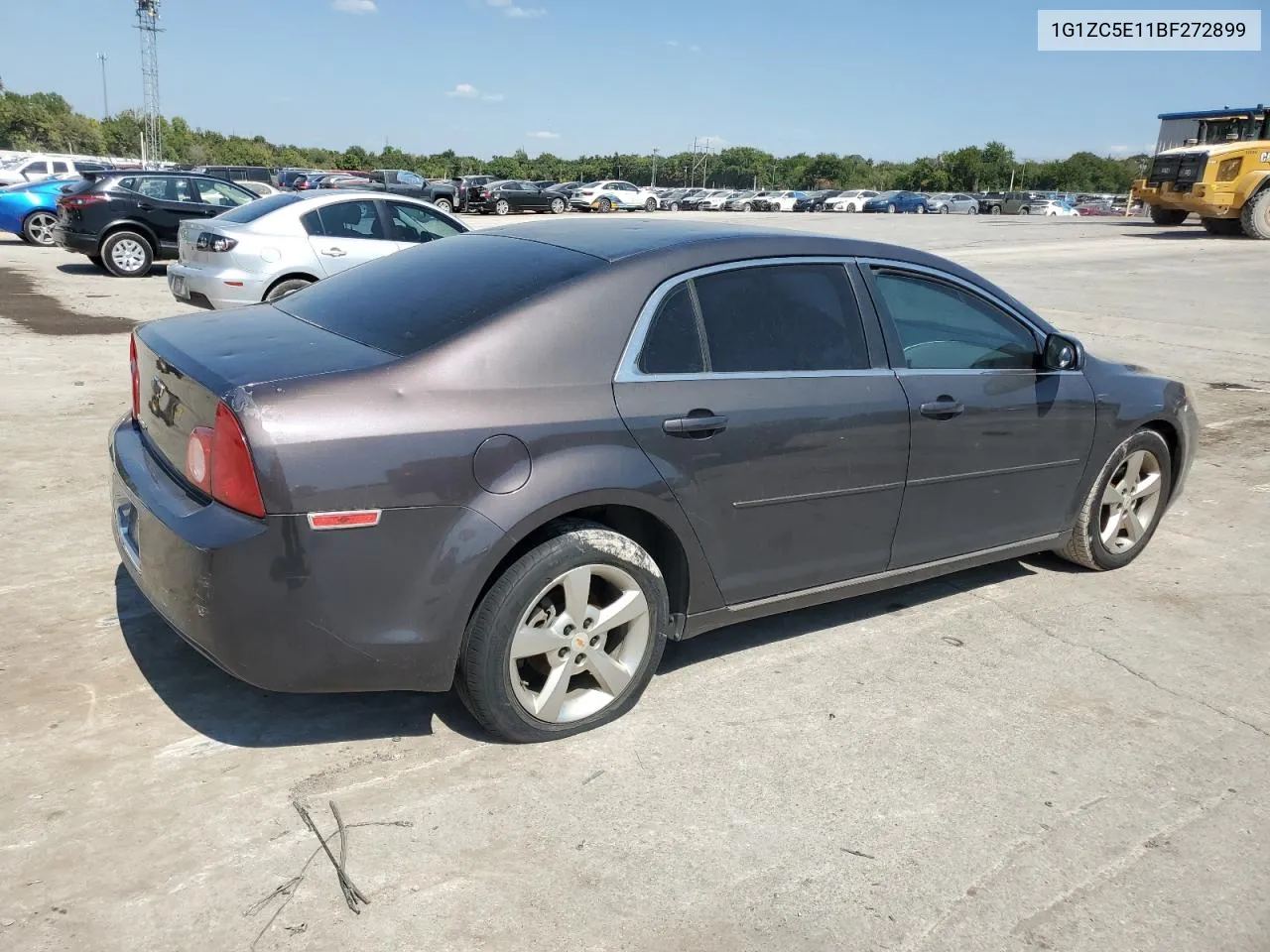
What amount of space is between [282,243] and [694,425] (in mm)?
7515

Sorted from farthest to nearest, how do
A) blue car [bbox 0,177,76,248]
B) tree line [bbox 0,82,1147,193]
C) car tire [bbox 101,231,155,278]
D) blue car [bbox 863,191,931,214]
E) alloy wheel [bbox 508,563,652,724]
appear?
tree line [bbox 0,82,1147,193], blue car [bbox 863,191,931,214], blue car [bbox 0,177,76,248], car tire [bbox 101,231,155,278], alloy wheel [bbox 508,563,652,724]

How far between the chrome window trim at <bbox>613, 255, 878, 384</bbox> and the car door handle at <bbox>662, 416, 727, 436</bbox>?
144mm

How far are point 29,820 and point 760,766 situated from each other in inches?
80.9

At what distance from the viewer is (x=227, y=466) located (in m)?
2.83

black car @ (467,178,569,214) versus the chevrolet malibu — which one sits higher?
black car @ (467,178,569,214)

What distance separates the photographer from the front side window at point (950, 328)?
4078mm

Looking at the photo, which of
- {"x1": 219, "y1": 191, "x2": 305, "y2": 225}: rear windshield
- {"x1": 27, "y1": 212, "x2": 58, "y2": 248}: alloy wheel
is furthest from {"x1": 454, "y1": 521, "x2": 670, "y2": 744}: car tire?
{"x1": 27, "y1": 212, "x2": 58, "y2": 248}: alloy wheel

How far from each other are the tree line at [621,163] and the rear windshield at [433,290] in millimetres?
98438

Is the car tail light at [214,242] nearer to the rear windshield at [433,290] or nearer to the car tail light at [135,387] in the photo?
the rear windshield at [433,290]

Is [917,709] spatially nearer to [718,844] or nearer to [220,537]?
[718,844]

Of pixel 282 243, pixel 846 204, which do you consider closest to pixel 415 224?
pixel 282 243

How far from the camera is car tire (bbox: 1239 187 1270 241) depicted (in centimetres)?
2595

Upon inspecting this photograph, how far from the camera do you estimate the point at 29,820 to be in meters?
2.78

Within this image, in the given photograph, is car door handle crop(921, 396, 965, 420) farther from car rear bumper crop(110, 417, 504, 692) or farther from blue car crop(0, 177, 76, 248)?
blue car crop(0, 177, 76, 248)
